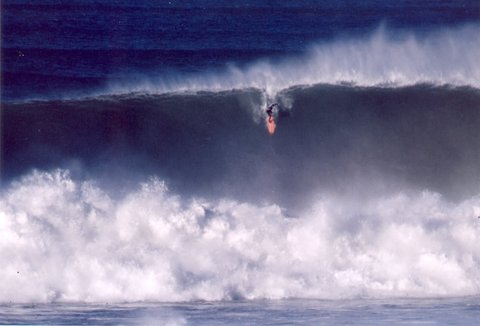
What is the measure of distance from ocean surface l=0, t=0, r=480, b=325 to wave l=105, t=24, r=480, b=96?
0.03 metres

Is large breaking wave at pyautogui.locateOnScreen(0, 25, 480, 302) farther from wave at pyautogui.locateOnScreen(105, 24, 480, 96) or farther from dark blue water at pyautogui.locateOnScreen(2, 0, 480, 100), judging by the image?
dark blue water at pyautogui.locateOnScreen(2, 0, 480, 100)

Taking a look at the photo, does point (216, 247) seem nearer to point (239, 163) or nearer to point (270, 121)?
point (239, 163)

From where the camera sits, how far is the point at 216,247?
10766mm

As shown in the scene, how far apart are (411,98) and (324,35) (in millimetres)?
2107

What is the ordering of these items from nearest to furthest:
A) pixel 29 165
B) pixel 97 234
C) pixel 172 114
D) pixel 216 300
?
pixel 216 300
pixel 97 234
pixel 29 165
pixel 172 114

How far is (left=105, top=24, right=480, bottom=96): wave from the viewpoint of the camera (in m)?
13.6

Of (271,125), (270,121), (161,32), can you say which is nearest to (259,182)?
(271,125)

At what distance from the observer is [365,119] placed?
13.2 metres

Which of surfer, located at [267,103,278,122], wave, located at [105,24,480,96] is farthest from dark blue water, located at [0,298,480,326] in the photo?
wave, located at [105,24,480,96]

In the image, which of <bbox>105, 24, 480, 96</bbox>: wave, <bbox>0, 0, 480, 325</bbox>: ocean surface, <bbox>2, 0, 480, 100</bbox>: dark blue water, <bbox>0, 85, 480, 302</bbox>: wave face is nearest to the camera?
<bbox>0, 0, 480, 325</bbox>: ocean surface

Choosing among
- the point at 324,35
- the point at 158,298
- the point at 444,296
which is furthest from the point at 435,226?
the point at 324,35

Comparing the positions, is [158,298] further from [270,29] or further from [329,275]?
[270,29]

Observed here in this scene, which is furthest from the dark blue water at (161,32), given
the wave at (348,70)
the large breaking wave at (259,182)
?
the large breaking wave at (259,182)

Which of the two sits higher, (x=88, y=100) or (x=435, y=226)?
(x=88, y=100)
